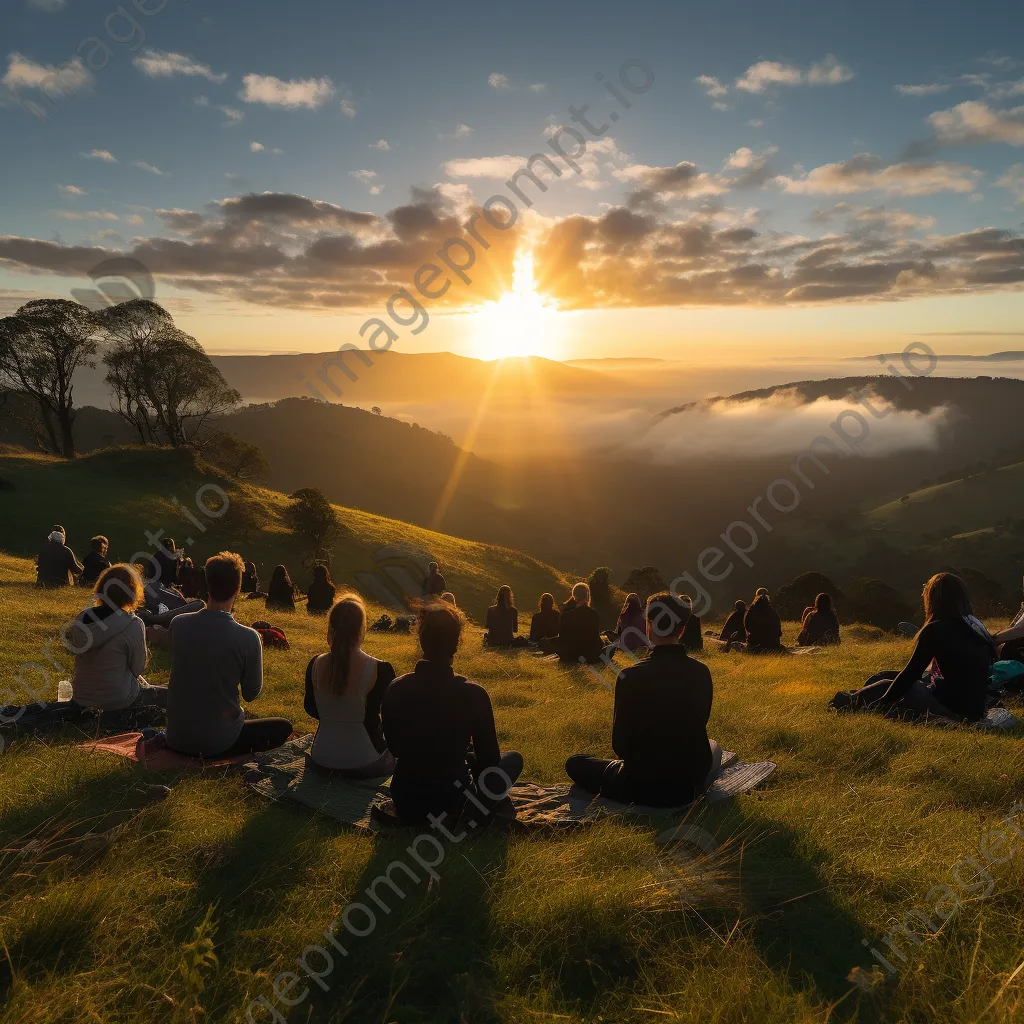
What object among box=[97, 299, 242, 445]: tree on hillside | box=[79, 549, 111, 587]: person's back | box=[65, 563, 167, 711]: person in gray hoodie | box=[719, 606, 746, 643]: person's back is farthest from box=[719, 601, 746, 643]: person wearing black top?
box=[97, 299, 242, 445]: tree on hillside

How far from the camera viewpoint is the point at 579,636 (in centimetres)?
1356

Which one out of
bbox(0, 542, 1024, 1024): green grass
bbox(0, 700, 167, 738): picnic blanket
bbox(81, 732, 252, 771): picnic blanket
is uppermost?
bbox(0, 542, 1024, 1024): green grass

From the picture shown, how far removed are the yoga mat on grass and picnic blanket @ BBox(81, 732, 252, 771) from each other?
0.30m

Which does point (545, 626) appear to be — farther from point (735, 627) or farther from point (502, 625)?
point (735, 627)

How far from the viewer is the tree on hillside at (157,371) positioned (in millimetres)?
51156

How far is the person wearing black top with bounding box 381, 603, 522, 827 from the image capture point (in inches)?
186

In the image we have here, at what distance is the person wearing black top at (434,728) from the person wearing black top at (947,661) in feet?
17.2

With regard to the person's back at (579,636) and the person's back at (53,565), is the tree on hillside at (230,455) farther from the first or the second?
the person's back at (579,636)

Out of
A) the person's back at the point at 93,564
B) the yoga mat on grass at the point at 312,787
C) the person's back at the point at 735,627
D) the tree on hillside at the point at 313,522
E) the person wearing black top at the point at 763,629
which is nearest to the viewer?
the yoga mat on grass at the point at 312,787

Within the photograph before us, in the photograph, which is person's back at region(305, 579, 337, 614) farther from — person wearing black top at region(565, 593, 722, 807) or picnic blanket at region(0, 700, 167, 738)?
person wearing black top at region(565, 593, 722, 807)

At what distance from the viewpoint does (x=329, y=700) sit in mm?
5637

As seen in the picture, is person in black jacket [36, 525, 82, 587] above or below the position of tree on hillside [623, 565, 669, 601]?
above

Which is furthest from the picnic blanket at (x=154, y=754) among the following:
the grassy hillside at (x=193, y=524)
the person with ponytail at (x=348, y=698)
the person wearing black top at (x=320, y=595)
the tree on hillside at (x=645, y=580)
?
the tree on hillside at (x=645, y=580)

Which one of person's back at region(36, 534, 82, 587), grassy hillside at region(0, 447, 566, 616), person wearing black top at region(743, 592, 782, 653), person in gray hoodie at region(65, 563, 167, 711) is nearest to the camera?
person in gray hoodie at region(65, 563, 167, 711)
